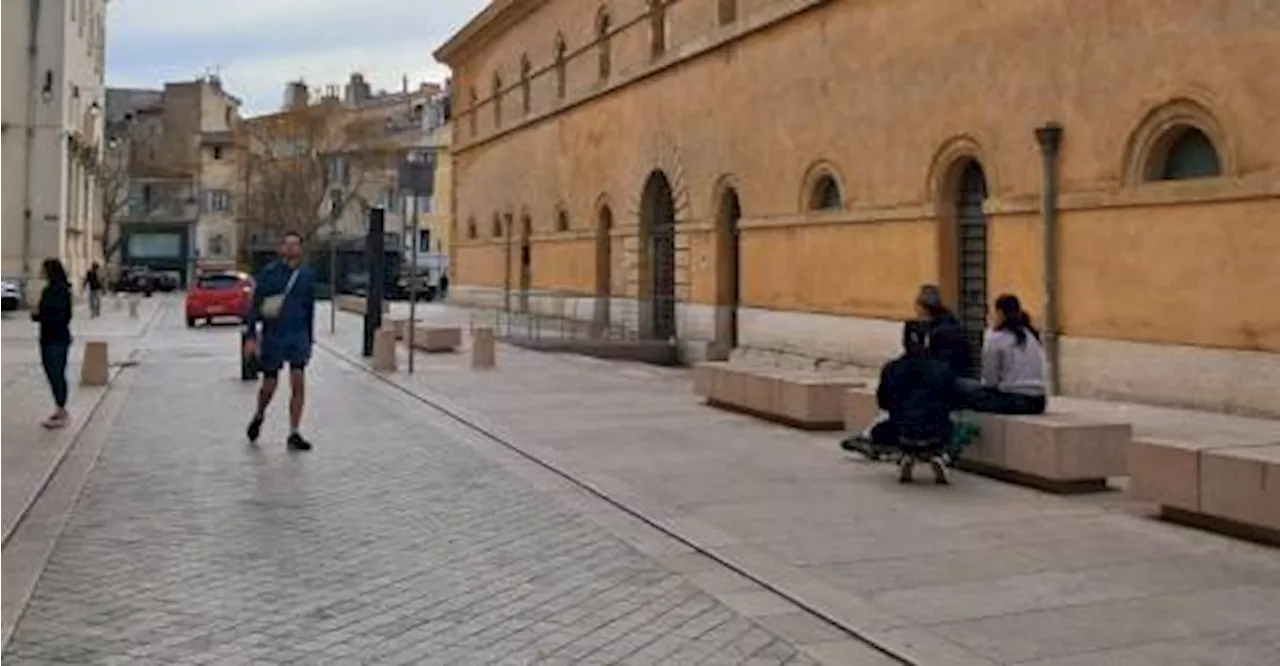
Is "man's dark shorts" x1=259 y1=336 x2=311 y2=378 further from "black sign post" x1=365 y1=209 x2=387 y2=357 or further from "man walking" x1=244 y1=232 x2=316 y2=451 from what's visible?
"black sign post" x1=365 y1=209 x2=387 y2=357

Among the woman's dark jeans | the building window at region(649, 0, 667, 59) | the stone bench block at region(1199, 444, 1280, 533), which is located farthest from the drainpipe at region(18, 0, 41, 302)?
the stone bench block at region(1199, 444, 1280, 533)

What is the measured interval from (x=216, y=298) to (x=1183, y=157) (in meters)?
31.9

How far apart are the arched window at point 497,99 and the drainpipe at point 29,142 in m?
15.1

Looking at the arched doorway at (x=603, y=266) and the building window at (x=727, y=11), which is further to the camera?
the arched doorway at (x=603, y=266)

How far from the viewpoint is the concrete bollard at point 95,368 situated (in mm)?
19266

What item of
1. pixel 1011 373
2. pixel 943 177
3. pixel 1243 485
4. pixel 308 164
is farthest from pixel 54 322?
pixel 308 164

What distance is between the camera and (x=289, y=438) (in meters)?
13.0

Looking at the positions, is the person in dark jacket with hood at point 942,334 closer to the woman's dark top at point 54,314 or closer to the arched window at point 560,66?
the woman's dark top at point 54,314

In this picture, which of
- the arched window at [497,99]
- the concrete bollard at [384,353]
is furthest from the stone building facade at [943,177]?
the arched window at [497,99]

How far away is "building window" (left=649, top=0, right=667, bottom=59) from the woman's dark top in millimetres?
18376

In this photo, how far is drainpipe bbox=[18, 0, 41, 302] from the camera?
1734 inches

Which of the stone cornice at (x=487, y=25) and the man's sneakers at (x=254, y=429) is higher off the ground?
the stone cornice at (x=487, y=25)

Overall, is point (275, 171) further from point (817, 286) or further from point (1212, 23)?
point (1212, 23)

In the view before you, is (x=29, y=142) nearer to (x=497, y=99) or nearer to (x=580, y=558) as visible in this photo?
(x=497, y=99)
